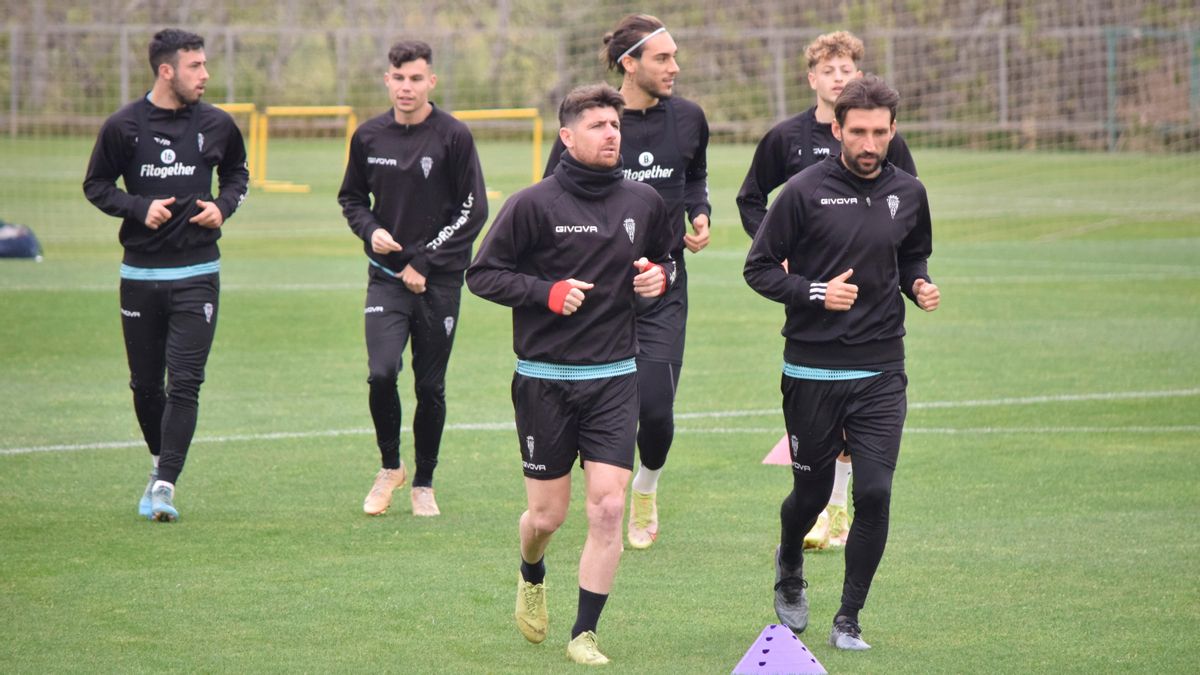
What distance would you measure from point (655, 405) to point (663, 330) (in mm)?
382

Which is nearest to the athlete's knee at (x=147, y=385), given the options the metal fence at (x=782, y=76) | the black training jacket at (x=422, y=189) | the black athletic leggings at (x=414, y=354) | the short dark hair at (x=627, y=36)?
the black athletic leggings at (x=414, y=354)

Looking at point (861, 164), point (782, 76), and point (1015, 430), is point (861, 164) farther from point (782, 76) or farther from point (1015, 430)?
point (782, 76)

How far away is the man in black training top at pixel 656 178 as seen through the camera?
8.38m

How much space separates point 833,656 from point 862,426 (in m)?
0.90

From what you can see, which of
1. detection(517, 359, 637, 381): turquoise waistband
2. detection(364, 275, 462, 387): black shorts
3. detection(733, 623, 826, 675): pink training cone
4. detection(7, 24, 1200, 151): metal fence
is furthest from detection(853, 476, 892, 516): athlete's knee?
detection(7, 24, 1200, 151): metal fence

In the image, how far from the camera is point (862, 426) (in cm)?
655

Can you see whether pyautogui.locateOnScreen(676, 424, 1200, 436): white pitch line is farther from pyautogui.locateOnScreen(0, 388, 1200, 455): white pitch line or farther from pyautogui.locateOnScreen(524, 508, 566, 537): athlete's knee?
pyautogui.locateOnScreen(524, 508, 566, 537): athlete's knee

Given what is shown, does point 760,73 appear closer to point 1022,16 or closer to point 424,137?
point 1022,16

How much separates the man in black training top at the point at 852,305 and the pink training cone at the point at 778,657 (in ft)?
2.00

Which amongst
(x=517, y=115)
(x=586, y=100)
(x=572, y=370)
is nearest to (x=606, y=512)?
(x=572, y=370)

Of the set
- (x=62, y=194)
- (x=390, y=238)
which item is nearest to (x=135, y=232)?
(x=390, y=238)

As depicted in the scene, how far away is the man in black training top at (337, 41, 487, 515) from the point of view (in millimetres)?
8859

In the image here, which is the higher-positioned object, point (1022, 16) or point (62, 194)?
point (1022, 16)

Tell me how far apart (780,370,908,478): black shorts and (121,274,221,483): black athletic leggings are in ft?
12.0
